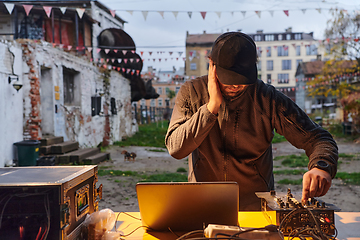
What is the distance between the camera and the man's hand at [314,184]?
4.88 ft

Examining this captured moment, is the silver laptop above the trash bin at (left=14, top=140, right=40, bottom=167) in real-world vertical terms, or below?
above

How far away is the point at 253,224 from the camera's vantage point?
1.61m

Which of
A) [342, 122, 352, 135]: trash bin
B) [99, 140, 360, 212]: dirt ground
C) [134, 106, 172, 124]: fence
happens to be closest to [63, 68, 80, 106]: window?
[99, 140, 360, 212]: dirt ground

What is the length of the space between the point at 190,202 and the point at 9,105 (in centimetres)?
771

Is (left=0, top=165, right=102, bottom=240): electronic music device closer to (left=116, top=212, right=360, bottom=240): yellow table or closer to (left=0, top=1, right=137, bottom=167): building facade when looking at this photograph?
(left=116, top=212, right=360, bottom=240): yellow table

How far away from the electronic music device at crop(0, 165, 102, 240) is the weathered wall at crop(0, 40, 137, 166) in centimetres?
690

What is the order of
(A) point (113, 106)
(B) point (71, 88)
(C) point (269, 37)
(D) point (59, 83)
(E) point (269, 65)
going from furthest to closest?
(C) point (269, 37) < (E) point (269, 65) < (A) point (113, 106) < (B) point (71, 88) < (D) point (59, 83)

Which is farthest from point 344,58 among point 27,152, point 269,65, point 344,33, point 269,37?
point 269,37

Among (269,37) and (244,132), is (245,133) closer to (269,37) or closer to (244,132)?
(244,132)

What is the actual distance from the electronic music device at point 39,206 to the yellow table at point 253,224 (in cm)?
30

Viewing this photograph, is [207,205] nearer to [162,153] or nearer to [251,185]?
[251,185]

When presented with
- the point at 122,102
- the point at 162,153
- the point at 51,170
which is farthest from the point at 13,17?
the point at 51,170

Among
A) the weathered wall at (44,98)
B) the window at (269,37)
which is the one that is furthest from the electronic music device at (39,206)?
the window at (269,37)

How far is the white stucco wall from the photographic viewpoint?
7.33 meters
